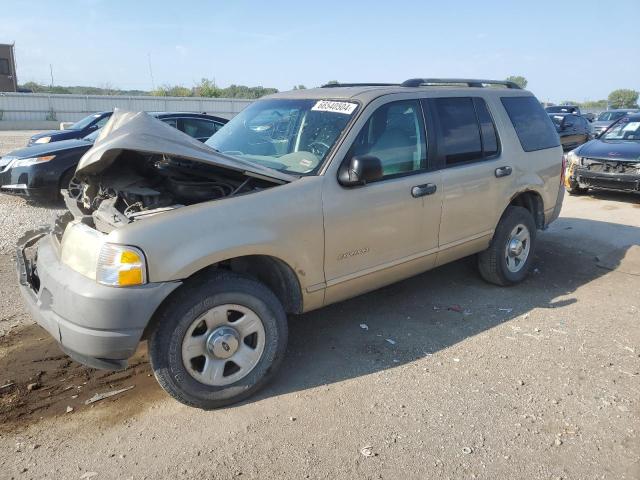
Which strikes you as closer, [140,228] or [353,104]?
[140,228]

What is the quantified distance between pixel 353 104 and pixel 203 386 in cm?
225

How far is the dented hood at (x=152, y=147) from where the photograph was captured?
308 cm

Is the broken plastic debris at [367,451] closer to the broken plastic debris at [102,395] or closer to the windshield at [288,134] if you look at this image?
the broken plastic debris at [102,395]

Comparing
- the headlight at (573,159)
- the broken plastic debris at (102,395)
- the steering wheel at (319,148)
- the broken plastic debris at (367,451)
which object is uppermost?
the steering wheel at (319,148)

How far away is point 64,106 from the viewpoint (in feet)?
110

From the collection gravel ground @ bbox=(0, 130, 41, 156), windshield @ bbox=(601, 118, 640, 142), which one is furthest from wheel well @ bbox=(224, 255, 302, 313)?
gravel ground @ bbox=(0, 130, 41, 156)

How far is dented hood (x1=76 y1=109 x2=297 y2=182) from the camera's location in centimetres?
308

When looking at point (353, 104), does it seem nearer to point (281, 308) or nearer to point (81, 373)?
point (281, 308)

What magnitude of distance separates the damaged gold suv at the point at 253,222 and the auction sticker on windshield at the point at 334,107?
0.04 ft

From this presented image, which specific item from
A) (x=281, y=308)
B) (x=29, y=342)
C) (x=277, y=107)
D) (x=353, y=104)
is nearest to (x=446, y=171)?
(x=353, y=104)

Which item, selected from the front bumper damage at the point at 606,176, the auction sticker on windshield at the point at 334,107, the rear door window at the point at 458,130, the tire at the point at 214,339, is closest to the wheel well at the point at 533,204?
the rear door window at the point at 458,130

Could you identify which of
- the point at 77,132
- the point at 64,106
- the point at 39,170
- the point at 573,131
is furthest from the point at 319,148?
the point at 64,106

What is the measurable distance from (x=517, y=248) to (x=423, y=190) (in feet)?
5.60

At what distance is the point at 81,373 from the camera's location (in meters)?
3.64
